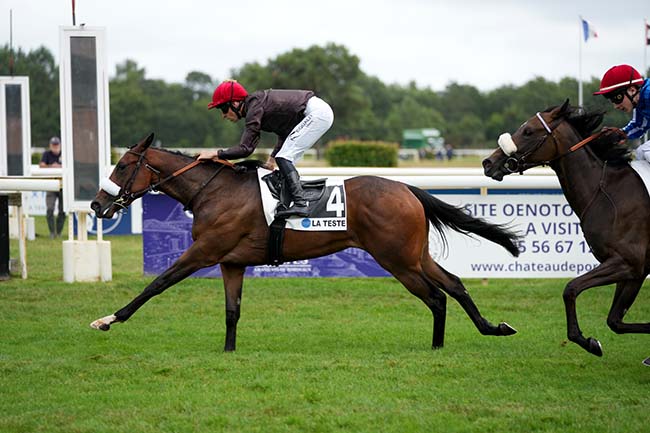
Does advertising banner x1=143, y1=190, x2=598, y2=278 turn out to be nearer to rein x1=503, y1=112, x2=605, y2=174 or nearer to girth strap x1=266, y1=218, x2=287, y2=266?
girth strap x1=266, y1=218, x2=287, y2=266

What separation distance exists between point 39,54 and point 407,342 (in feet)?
81.6

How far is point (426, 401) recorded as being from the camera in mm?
5555

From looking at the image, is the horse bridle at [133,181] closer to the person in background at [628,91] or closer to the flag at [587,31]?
the person in background at [628,91]

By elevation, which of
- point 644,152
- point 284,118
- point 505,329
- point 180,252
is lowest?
point 505,329

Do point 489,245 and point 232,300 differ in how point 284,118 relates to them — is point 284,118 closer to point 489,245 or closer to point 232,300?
point 232,300

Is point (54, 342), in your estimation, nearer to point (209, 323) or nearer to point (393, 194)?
point (209, 323)

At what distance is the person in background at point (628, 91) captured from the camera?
6.64 m

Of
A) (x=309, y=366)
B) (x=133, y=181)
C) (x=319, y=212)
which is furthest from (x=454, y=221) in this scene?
(x=133, y=181)

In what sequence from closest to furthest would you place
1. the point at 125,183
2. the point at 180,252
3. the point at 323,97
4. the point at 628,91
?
the point at 628,91 < the point at 125,183 < the point at 180,252 < the point at 323,97

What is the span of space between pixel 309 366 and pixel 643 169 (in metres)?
2.65

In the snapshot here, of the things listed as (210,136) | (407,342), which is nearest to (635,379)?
(407,342)

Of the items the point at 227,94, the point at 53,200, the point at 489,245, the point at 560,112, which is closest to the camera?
the point at 560,112

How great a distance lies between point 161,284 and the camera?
7082mm

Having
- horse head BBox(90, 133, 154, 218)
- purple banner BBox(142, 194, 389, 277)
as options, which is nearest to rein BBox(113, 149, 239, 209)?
horse head BBox(90, 133, 154, 218)
